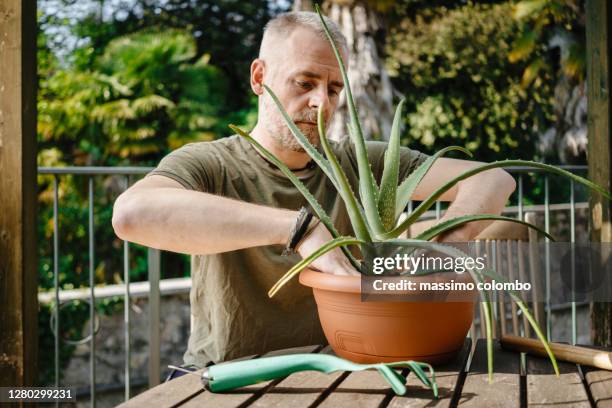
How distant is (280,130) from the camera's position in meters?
1.58

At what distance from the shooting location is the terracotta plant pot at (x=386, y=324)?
952mm

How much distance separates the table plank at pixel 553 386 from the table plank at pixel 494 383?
0.8 inches

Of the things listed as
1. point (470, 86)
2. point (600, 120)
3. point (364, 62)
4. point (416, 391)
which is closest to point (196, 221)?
point (416, 391)

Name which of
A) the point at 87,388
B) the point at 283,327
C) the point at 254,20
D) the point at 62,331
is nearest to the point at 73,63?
the point at 254,20

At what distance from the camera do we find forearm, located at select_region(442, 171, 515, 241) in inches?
53.2

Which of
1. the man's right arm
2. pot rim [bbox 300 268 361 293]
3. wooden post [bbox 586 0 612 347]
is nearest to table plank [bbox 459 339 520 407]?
pot rim [bbox 300 268 361 293]

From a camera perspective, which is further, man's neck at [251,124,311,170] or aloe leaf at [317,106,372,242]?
man's neck at [251,124,311,170]

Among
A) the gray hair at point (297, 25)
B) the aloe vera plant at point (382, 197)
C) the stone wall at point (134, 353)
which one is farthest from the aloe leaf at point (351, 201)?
the stone wall at point (134, 353)

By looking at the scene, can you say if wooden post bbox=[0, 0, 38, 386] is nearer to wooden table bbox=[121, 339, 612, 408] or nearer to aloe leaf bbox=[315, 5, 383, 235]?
wooden table bbox=[121, 339, 612, 408]

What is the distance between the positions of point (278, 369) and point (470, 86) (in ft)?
31.3

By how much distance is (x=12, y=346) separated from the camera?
175 cm

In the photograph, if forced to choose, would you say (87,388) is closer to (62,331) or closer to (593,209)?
(62,331)

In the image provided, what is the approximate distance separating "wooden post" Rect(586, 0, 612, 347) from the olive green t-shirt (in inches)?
53.9

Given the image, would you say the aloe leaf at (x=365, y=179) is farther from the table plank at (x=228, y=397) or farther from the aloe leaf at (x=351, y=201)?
the table plank at (x=228, y=397)
